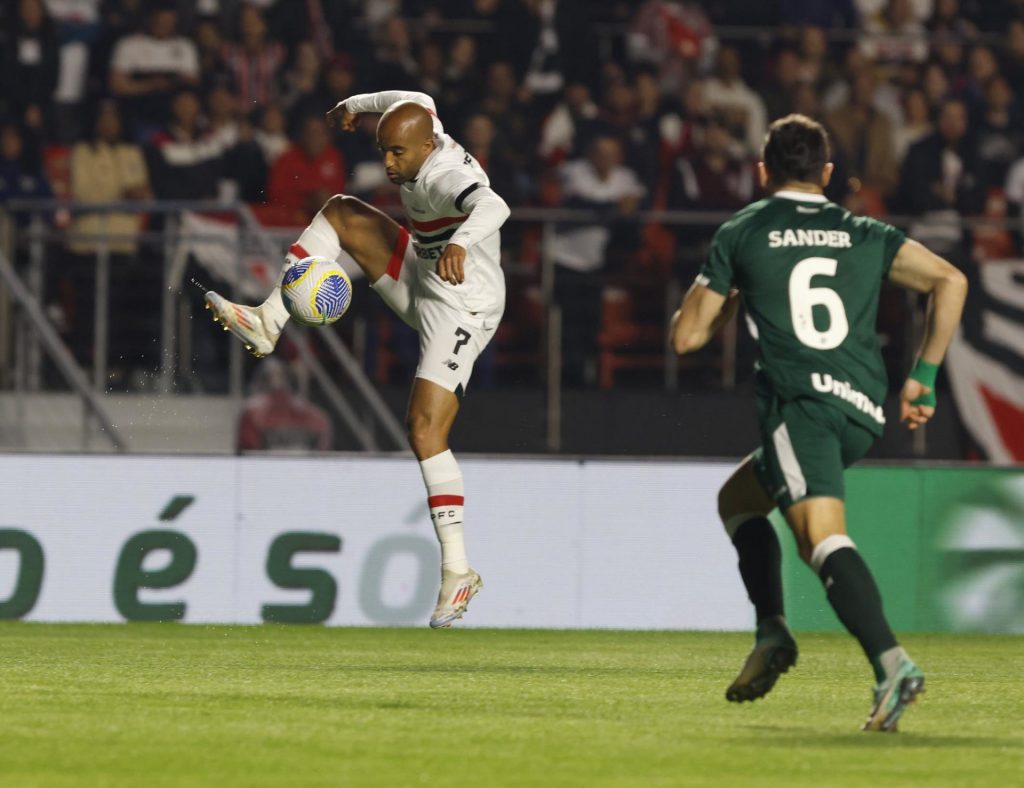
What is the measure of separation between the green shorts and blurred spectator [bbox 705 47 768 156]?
33.3 feet

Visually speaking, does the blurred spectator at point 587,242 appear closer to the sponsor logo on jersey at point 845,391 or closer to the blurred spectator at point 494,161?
the blurred spectator at point 494,161

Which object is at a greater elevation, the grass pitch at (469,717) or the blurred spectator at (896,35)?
the blurred spectator at (896,35)

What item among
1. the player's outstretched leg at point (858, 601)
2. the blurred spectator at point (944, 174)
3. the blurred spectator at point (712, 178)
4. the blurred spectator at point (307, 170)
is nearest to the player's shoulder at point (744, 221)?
the player's outstretched leg at point (858, 601)

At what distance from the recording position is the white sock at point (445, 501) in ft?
29.7

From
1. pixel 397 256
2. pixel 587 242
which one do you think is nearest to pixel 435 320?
pixel 397 256

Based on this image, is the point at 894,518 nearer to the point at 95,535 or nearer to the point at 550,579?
the point at 550,579

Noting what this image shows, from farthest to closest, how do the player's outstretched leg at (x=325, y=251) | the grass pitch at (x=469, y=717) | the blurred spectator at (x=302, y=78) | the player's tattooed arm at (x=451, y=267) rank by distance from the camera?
the blurred spectator at (x=302, y=78) < the player's outstretched leg at (x=325, y=251) < the player's tattooed arm at (x=451, y=267) < the grass pitch at (x=469, y=717)

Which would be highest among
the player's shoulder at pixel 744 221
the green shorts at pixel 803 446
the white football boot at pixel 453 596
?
the player's shoulder at pixel 744 221

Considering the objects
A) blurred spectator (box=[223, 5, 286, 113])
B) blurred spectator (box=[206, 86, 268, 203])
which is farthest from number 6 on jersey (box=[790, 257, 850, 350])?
blurred spectator (box=[223, 5, 286, 113])

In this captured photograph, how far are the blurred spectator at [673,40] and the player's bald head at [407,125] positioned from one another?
313 inches

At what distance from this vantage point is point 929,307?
21.3 feet

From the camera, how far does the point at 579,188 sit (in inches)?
596

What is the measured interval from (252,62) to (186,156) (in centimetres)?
138

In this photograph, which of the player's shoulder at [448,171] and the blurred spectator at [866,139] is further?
the blurred spectator at [866,139]
